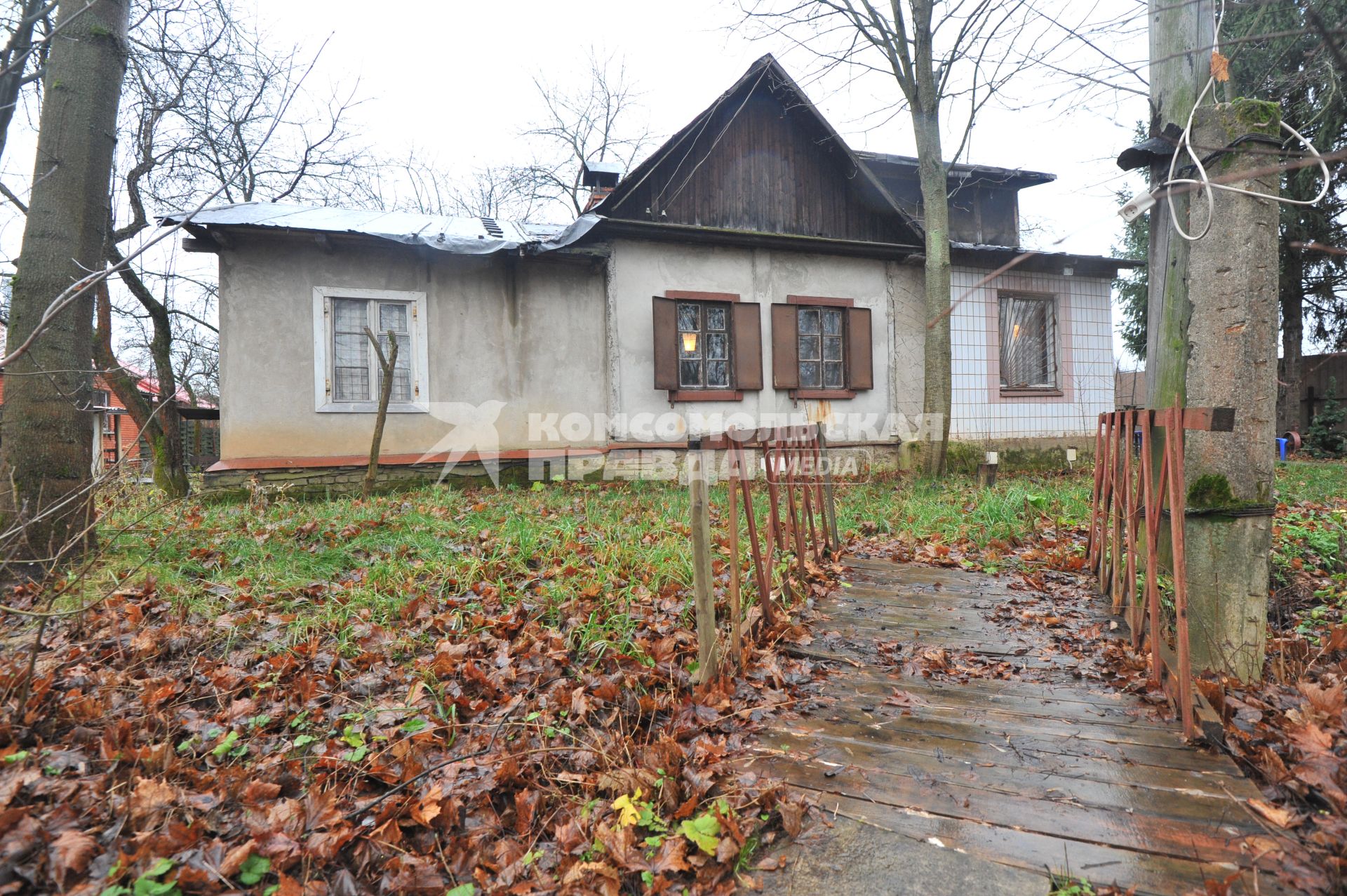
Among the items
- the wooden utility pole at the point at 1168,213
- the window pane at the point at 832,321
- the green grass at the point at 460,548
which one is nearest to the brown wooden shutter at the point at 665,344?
the green grass at the point at 460,548

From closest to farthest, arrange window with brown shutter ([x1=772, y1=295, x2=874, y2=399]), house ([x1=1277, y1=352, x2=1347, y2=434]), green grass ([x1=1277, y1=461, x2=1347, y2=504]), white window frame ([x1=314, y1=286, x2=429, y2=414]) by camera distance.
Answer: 1. green grass ([x1=1277, y1=461, x2=1347, y2=504])
2. white window frame ([x1=314, y1=286, x2=429, y2=414])
3. window with brown shutter ([x1=772, y1=295, x2=874, y2=399])
4. house ([x1=1277, y1=352, x2=1347, y2=434])

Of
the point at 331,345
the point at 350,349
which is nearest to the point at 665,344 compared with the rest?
the point at 350,349

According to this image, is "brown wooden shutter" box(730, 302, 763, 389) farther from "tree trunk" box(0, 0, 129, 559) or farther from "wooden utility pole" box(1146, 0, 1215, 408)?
"tree trunk" box(0, 0, 129, 559)

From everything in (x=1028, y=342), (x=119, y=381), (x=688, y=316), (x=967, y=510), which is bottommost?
(x=967, y=510)

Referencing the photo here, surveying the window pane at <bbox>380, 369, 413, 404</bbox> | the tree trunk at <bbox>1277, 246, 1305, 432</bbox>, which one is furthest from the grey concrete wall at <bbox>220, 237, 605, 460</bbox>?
the tree trunk at <bbox>1277, 246, 1305, 432</bbox>

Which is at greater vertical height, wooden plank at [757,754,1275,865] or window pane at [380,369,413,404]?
window pane at [380,369,413,404]

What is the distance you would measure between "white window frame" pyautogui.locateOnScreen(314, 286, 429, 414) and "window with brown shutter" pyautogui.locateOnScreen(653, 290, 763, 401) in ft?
10.7

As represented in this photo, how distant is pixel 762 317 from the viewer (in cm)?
948

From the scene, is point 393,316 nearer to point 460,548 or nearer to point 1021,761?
point 460,548

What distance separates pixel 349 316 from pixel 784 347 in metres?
5.89

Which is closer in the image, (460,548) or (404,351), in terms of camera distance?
(460,548)

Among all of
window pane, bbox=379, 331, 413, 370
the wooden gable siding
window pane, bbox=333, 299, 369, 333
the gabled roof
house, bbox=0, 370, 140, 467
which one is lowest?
house, bbox=0, 370, 140, 467

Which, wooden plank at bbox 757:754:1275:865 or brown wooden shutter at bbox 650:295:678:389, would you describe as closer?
wooden plank at bbox 757:754:1275:865

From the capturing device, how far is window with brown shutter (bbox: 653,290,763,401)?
9.13 m
